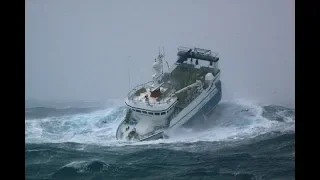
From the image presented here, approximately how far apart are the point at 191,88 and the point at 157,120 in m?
0.30

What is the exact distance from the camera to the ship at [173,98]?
3115 mm

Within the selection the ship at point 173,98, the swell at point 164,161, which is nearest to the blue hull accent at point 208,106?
the ship at point 173,98

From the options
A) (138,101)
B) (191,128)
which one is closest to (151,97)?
(138,101)

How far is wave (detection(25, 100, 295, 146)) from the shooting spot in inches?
123

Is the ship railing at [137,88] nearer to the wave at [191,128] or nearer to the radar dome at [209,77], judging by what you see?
the wave at [191,128]

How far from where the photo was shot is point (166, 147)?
3107 millimetres

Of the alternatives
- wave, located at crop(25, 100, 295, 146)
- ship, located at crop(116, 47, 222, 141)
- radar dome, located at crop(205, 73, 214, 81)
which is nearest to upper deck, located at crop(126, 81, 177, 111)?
ship, located at crop(116, 47, 222, 141)

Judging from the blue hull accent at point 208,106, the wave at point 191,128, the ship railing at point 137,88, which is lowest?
the wave at point 191,128

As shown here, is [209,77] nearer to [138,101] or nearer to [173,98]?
[173,98]

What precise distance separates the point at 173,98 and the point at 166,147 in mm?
312

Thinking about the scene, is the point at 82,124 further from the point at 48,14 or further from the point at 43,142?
the point at 48,14

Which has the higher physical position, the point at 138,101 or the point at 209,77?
the point at 209,77

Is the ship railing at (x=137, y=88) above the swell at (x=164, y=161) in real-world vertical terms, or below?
above
